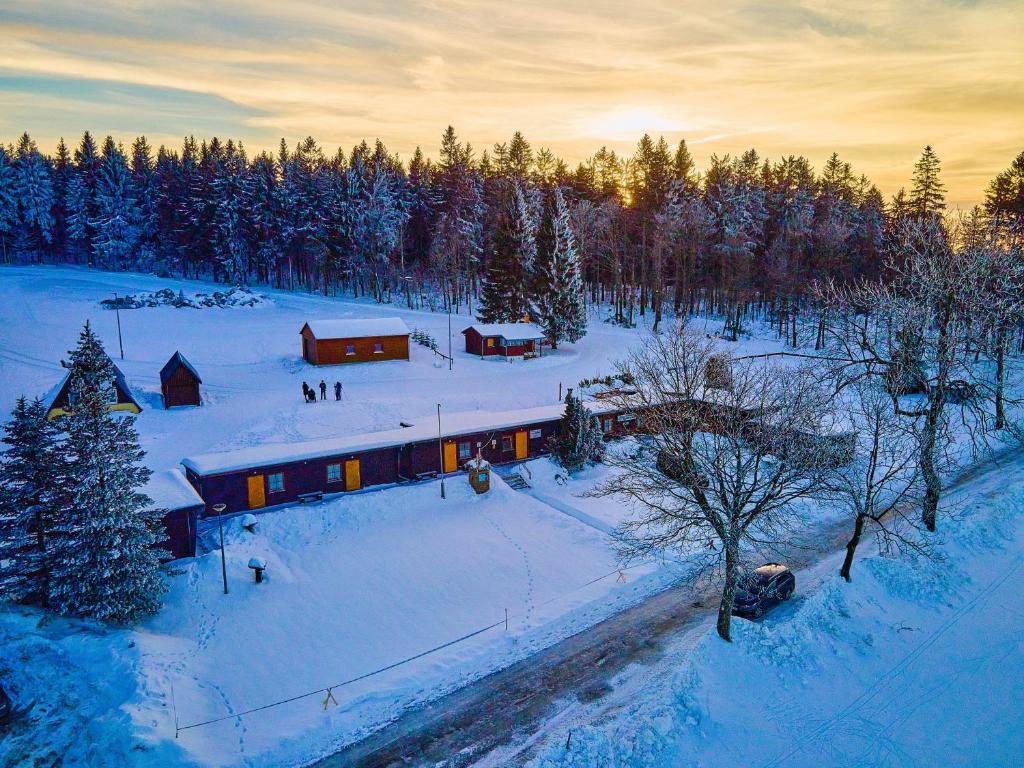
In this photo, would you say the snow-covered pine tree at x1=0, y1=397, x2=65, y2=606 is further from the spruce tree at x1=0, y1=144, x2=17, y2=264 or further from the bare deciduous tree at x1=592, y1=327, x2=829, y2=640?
the spruce tree at x1=0, y1=144, x2=17, y2=264

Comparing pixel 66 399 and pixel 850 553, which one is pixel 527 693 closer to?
pixel 850 553

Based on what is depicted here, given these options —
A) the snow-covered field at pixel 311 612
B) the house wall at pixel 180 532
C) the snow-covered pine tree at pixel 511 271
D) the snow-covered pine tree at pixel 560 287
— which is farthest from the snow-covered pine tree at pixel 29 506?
the snow-covered pine tree at pixel 511 271

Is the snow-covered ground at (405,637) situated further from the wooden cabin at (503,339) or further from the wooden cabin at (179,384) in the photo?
the wooden cabin at (503,339)

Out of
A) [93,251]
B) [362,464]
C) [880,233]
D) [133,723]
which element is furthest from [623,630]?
[93,251]

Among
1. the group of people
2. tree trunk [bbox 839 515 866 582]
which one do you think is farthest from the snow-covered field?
tree trunk [bbox 839 515 866 582]

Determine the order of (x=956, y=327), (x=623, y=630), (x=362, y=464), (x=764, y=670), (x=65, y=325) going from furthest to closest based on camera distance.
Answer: (x=65, y=325)
(x=362, y=464)
(x=956, y=327)
(x=623, y=630)
(x=764, y=670)

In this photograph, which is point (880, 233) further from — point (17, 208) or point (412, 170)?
point (17, 208)
